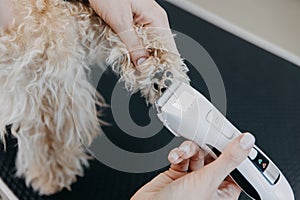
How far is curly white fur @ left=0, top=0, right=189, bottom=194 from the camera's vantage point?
615 millimetres

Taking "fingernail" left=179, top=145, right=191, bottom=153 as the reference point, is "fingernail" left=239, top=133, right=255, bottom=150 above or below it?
above

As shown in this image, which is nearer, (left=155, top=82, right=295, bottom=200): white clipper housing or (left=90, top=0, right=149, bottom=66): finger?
(left=155, top=82, right=295, bottom=200): white clipper housing

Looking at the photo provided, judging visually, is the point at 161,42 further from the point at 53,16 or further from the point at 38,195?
the point at 38,195

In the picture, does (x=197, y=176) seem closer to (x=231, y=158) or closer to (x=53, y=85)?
(x=231, y=158)

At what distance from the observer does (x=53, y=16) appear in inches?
25.8

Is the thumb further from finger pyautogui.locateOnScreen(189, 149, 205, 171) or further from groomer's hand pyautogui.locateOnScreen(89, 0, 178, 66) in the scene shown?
groomer's hand pyautogui.locateOnScreen(89, 0, 178, 66)

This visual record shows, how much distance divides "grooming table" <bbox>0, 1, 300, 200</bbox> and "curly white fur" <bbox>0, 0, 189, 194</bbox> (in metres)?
0.02

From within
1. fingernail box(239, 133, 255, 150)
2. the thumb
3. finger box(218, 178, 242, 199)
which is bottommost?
finger box(218, 178, 242, 199)

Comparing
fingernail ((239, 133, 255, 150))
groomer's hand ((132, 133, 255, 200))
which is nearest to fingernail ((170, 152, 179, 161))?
groomer's hand ((132, 133, 255, 200))

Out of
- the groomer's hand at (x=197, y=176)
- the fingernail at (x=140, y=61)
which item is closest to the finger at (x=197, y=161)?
the groomer's hand at (x=197, y=176)

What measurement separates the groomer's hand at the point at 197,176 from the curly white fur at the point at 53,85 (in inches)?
3.6

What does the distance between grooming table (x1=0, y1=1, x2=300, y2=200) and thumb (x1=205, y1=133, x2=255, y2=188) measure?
0.37 feet

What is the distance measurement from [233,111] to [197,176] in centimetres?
22

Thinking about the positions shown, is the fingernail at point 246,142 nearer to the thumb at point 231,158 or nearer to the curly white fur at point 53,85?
the thumb at point 231,158
